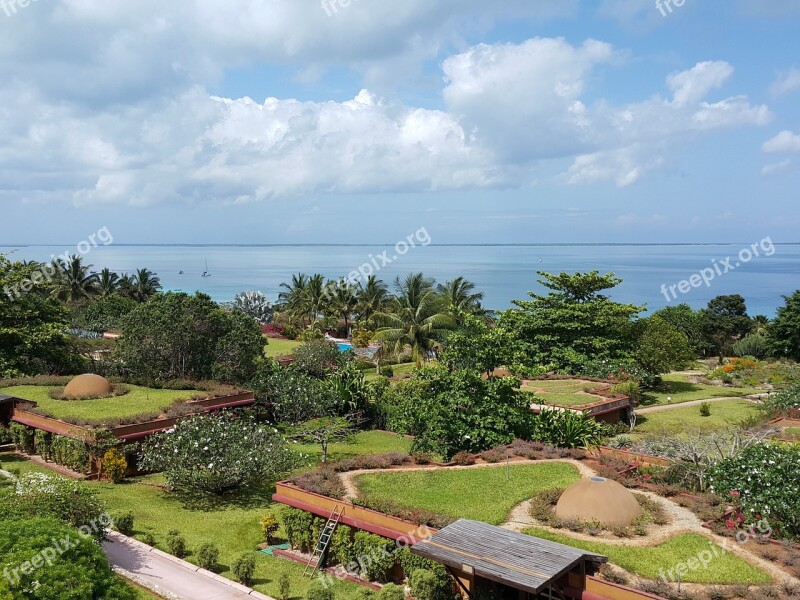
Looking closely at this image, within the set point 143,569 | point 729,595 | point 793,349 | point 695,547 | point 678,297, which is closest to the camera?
point 729,595

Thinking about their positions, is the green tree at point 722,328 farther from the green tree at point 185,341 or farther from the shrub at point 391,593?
the shrub at point 391,593

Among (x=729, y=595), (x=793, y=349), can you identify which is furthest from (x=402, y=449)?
(x=793, y=349)

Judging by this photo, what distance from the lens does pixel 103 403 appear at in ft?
90.3

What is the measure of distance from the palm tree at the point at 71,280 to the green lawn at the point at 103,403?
131ft

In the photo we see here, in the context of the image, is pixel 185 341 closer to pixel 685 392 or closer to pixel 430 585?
pixel 430 585

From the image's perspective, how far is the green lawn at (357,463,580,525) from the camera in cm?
1588

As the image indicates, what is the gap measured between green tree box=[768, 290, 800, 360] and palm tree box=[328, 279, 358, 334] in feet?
112

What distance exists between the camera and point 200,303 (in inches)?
1369

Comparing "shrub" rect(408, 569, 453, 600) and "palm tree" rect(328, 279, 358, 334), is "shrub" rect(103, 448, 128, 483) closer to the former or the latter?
"shrub" rect(408, 569, 453, 600)

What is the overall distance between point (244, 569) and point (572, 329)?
26.3 metres

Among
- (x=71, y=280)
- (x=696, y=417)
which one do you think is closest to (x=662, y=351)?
(x=696, y=417)

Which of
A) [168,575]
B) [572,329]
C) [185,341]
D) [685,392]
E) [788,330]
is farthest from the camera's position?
[788,330]

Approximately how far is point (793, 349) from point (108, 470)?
129 feet

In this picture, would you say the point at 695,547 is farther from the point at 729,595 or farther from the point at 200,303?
the point at 200,303
